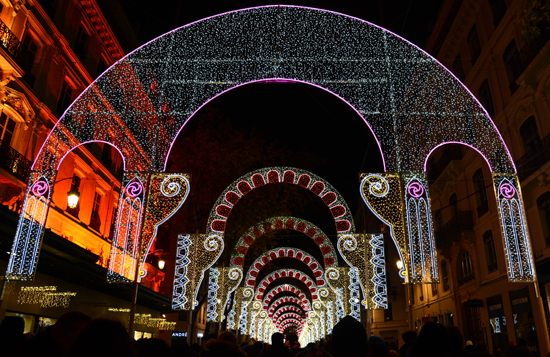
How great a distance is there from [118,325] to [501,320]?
73.4 ft

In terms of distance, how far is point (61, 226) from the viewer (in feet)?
68.5

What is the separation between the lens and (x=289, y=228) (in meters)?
22.4

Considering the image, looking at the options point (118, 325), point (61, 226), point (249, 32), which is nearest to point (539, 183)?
point (249, 32)

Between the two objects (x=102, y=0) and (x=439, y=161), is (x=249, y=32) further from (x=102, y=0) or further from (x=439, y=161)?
(x=439, y=161)

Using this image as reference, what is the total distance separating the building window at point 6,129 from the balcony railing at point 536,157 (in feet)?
60.4

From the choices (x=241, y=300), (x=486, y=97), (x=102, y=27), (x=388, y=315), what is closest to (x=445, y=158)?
(x=486, y=97)

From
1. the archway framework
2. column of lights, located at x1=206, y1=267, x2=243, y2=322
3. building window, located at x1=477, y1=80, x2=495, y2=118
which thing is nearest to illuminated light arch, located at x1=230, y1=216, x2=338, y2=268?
column of lights, located at x1=206, y1=267, x2=243, y2=322

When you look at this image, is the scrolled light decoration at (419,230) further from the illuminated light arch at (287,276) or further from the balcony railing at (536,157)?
the illuminated light arch at (287,276)

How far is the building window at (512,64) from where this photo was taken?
1842 cm

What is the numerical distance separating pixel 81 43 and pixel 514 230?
21828mm

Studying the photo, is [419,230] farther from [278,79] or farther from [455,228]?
[455,228]

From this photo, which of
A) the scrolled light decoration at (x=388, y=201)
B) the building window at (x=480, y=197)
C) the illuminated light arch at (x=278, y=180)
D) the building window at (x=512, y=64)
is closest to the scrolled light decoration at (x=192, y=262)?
the illuminated light arch at (x=278, y=180)

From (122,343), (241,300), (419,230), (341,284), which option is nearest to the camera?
(122,343)

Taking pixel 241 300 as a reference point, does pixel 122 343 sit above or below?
below
